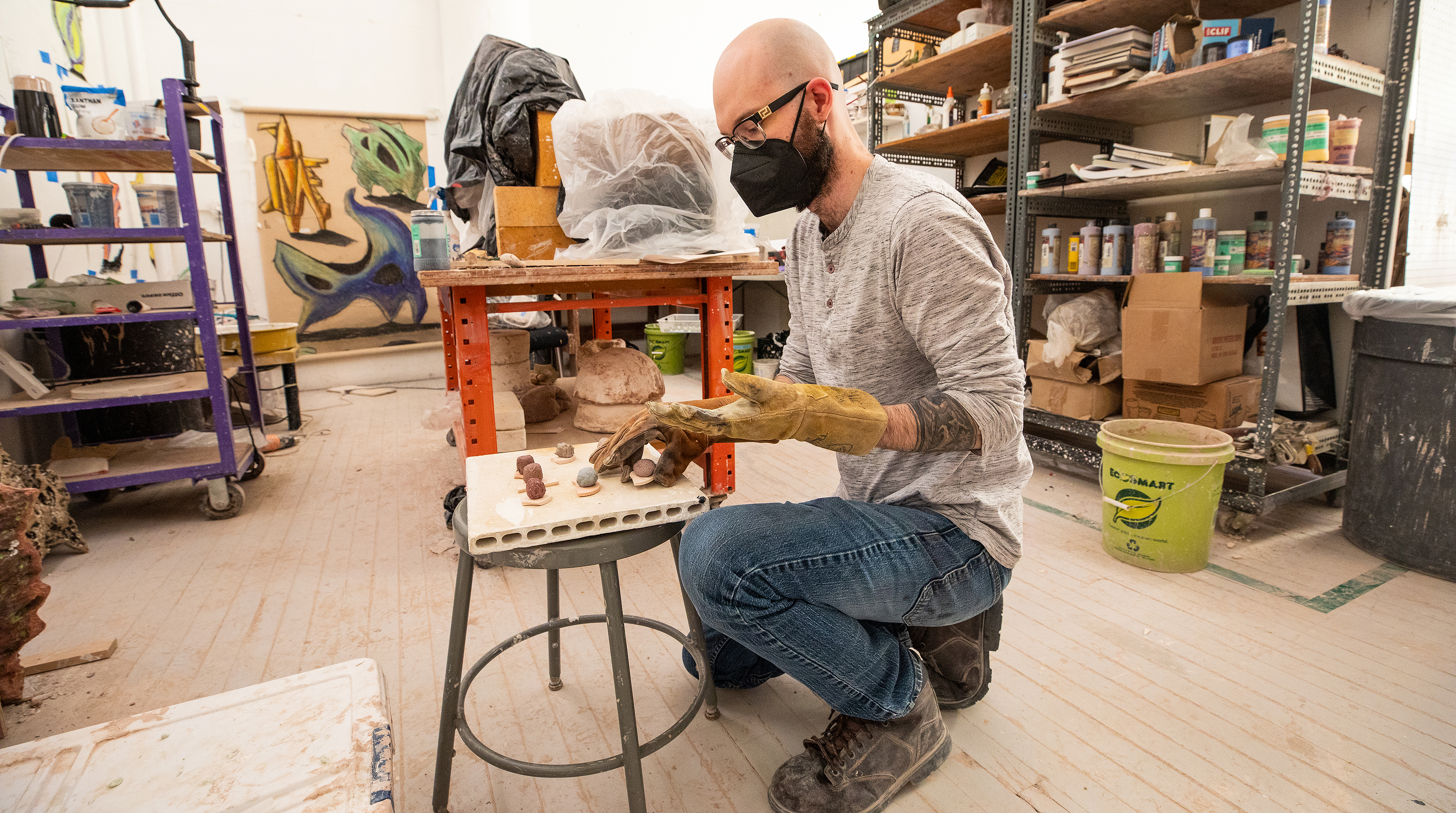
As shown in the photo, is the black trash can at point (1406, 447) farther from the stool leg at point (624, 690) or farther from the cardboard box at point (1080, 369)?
the stool leg at point (624, 690)

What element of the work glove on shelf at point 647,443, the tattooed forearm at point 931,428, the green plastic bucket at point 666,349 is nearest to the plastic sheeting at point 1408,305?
the tattooed forearm at point 931,428

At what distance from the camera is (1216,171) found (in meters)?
2.47

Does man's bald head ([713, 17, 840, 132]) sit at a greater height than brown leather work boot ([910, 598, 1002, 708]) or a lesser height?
greater

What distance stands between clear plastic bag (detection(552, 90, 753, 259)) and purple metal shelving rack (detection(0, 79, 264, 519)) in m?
1.38

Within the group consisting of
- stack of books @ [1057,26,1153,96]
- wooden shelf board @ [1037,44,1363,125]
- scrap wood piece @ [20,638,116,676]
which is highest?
stack of books @ [1057,26,1153,96]

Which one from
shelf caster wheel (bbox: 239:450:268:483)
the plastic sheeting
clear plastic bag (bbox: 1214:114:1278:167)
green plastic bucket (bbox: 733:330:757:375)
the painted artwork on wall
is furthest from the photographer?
the painted artwork on wall

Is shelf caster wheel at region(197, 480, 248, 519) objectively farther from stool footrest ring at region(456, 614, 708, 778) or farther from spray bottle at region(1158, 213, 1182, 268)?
spray bottle at region(1158, 213, 1182, 268)

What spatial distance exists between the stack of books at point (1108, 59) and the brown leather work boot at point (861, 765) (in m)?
2.58

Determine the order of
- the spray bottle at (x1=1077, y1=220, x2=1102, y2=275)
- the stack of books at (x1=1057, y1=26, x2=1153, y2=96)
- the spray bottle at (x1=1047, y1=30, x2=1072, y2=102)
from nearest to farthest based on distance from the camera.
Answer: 1. the stack of books at (x1=1057, y1=26, x2=1153, y2=96)
2. the spray bottle at (x1=1047, y1=30, x2=1072, y2=102)
3. the spray bottle at (x1=1077, y1=220, x2=1102, y2=275)

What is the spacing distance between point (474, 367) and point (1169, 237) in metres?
2.70

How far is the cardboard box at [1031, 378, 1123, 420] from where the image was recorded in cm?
306

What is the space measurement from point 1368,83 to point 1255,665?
6.80 feet

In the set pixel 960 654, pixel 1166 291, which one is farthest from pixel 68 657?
pixel 1166 291

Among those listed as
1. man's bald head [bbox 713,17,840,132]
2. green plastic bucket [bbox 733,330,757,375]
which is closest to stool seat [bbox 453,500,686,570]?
man's bald head [bbox 713,17,840,132]
